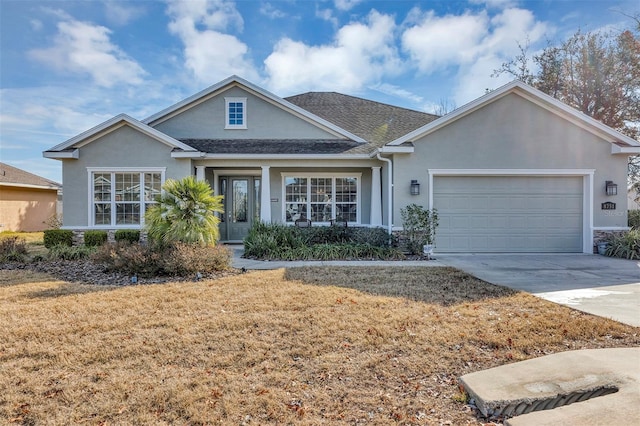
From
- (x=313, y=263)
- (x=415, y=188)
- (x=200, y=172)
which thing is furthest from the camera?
(x=200, y=172)

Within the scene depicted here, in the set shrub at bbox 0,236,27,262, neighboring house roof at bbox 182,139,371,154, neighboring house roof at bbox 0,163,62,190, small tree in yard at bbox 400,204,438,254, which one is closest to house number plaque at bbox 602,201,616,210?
small tree in yard at bbox 400,204,438,254

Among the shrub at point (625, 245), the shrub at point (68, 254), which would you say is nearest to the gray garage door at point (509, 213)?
the shrub at point (625, 245)

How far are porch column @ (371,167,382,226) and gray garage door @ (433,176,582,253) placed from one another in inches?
86.0

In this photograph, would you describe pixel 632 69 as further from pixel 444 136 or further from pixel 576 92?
pixel 444 136

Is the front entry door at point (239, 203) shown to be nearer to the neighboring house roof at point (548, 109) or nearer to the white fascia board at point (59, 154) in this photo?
the white fascia board at point (59, 154)

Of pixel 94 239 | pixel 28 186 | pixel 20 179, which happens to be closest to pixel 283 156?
pixel 94 239

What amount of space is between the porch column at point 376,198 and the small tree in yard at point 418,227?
198 centimetres

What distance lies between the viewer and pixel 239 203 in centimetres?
1386

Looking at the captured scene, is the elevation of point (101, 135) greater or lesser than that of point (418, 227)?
greater

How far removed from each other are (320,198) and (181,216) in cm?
607

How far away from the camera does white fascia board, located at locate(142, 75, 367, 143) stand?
44.1ft

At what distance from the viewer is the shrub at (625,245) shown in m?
9.99

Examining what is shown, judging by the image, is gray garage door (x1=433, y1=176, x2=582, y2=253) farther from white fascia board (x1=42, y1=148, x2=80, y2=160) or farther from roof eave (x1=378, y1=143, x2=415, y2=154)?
white fascia board (x1=42, y1=148, x2=80, y2=160)

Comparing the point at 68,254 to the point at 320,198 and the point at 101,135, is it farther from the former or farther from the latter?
the point at 320,198
